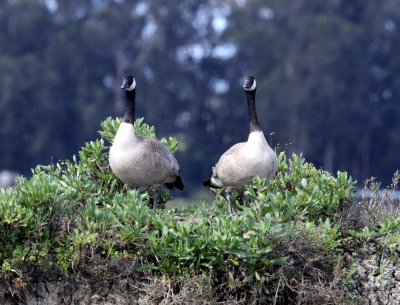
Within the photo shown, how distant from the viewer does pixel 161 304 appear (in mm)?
7730

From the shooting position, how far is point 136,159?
9.66 m

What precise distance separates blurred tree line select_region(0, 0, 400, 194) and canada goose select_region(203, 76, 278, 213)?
29.8 meters

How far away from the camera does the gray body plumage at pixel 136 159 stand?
31.7 feet

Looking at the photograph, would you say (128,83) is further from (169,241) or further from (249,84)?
(169,241)

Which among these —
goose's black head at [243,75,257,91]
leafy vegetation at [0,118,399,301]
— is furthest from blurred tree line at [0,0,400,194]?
leafy vegetation at [0,118,399,301]

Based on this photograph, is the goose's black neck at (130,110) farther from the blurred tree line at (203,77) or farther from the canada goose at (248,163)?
the blurred tree line at (203,77)

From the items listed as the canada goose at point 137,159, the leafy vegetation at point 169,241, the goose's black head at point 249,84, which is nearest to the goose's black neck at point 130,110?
the canada goose at point 137,159

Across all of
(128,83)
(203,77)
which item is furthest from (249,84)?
(203,77)

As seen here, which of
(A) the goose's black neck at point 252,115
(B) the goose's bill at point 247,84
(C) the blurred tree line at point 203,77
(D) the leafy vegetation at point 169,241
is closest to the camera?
(D) the leafy vegetation at point 169,241

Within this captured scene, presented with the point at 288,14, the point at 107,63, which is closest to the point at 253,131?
the point at 107,63

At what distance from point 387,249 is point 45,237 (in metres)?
3.97

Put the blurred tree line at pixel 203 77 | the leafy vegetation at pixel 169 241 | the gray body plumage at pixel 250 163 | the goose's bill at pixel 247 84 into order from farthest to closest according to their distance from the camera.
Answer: the blurred tree line at pixel 203 77 < the goose's bill at pixel 247 84 < the gray body plumage at pixel 250 163 < the leafy vegetation at pixel 169 241

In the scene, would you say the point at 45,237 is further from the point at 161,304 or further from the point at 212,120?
the point at 212,120

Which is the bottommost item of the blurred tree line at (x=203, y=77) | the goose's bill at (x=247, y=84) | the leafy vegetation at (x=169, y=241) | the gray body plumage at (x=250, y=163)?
the leafy vegetation at (x=169, y=241)
